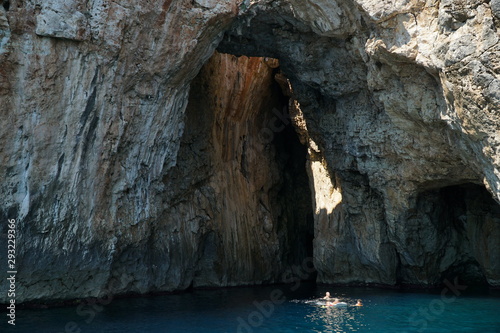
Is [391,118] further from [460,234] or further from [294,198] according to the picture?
[294,198]

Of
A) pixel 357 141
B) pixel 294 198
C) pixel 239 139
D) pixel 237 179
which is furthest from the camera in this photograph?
pixel 294 198

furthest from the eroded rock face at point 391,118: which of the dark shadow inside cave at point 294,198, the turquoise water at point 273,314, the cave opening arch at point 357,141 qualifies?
the turquoise water at point 273,314

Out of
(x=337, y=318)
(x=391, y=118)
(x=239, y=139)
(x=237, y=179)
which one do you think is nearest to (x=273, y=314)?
(x=337, y=318)

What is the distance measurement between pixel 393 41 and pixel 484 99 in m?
3.91

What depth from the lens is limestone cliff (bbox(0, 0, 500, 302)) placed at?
1783cm

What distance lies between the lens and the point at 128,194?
2138cm

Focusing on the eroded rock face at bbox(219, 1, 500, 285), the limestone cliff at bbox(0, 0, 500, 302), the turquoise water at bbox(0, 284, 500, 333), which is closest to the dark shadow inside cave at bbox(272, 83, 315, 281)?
the limestone cliff at bbox(0, 0, 500, 302)

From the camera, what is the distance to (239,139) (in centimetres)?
2788

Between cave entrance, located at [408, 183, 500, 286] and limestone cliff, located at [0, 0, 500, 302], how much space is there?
0.08 m

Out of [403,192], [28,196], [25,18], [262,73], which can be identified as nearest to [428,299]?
[403,192]

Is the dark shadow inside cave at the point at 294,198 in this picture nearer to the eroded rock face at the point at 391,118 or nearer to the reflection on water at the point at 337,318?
the eroded rock face at the point at 391,118

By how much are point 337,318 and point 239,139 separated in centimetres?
1137

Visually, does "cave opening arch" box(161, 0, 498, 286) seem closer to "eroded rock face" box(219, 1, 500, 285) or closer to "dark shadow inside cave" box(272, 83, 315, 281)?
"eroded rock face" box(219, 1, 500, 285)

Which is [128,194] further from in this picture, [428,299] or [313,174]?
[428,299]
